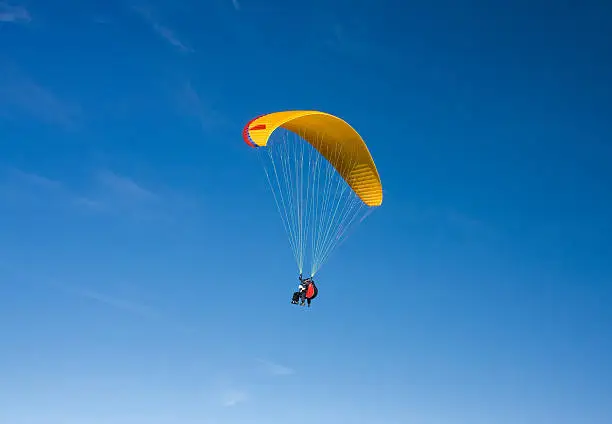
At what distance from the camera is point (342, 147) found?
41375 millimetres

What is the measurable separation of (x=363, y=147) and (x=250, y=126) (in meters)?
7.30

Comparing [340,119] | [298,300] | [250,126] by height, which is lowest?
[298,300]

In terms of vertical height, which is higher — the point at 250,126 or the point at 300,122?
the point at 300,122

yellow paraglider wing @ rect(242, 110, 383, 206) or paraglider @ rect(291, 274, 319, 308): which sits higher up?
yellow paraglider wing @ rect(242, 110, 383, 206)

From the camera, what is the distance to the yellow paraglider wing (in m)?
38.9

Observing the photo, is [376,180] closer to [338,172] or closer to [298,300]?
[338,172]

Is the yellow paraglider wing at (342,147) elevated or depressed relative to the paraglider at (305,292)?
elevated

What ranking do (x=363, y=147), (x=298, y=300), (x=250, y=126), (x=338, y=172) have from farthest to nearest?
(x=338, y=172), (x=363, y=147), (x=298, y=300), (x=250, y=126)

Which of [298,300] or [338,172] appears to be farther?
[338,172]

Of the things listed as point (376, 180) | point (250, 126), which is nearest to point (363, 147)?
point (376, 180)

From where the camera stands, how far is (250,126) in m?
34.8

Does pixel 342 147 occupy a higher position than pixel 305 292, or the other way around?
pixel 342 147

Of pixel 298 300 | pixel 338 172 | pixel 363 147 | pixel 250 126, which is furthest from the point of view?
pixel 338 172

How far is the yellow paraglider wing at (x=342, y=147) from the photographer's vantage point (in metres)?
38.9
